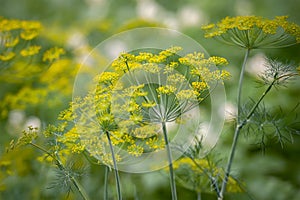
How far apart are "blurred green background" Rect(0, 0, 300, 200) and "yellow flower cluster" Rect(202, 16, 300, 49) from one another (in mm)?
145

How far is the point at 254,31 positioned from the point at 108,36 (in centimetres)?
132

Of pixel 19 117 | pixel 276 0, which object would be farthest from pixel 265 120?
pixel 276 0

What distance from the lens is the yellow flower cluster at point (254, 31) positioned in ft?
2.56

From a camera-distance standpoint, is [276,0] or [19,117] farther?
[276,0]

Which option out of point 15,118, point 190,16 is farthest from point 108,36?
point 190,16

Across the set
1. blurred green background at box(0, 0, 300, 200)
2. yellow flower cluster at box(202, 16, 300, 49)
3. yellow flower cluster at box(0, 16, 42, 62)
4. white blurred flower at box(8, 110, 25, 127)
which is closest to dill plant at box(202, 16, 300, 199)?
yellow flower cluster at box(202, 16, 300, 49)

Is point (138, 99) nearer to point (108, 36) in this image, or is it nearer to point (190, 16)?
point (108, 36)

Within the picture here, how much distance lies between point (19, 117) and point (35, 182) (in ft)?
0.95

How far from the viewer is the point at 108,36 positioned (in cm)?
205

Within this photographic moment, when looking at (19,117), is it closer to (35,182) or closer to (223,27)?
(35,182)

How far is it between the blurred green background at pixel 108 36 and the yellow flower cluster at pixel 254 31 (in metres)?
0.15

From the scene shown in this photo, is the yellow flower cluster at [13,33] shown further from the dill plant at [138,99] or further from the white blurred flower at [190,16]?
the white blurred flower at [190,16]

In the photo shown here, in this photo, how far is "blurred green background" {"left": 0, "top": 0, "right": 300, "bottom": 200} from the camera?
141 centimetres

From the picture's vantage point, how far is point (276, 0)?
112 inches
